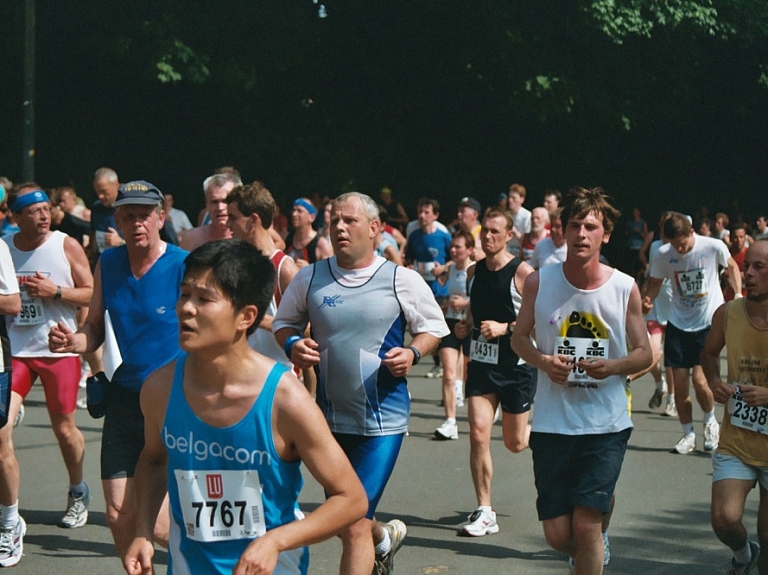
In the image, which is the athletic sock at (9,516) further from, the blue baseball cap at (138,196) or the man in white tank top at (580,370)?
the man in white tank top at (580,370)

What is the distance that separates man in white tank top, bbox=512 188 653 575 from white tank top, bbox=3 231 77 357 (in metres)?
3.33

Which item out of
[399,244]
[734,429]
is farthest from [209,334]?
[399,244]

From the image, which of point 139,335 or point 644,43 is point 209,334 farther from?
point 644,43

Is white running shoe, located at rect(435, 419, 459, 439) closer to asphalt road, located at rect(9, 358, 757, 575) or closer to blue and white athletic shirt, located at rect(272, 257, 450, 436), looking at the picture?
asphalt road, located at rect(9, 358, 757, 575)

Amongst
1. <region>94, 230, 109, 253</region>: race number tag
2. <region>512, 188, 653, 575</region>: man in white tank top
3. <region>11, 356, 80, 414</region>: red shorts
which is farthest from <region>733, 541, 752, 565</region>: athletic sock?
<region>94, 230, 109, 253</region>: race number tag

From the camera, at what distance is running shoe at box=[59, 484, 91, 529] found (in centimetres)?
781

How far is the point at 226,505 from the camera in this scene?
11.7ft

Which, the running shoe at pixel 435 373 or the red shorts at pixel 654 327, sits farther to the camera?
the running shoe at pixel 435 373

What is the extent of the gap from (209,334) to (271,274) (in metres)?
0.29

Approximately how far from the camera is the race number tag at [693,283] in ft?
35.4

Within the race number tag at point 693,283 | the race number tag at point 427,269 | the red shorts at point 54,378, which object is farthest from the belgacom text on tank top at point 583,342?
the race number tag at point 427,269

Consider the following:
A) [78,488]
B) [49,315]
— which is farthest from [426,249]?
[78,488]

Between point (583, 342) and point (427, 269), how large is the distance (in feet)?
30.6

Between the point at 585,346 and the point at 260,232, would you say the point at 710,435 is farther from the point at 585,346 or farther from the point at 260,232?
the point at 260,232
